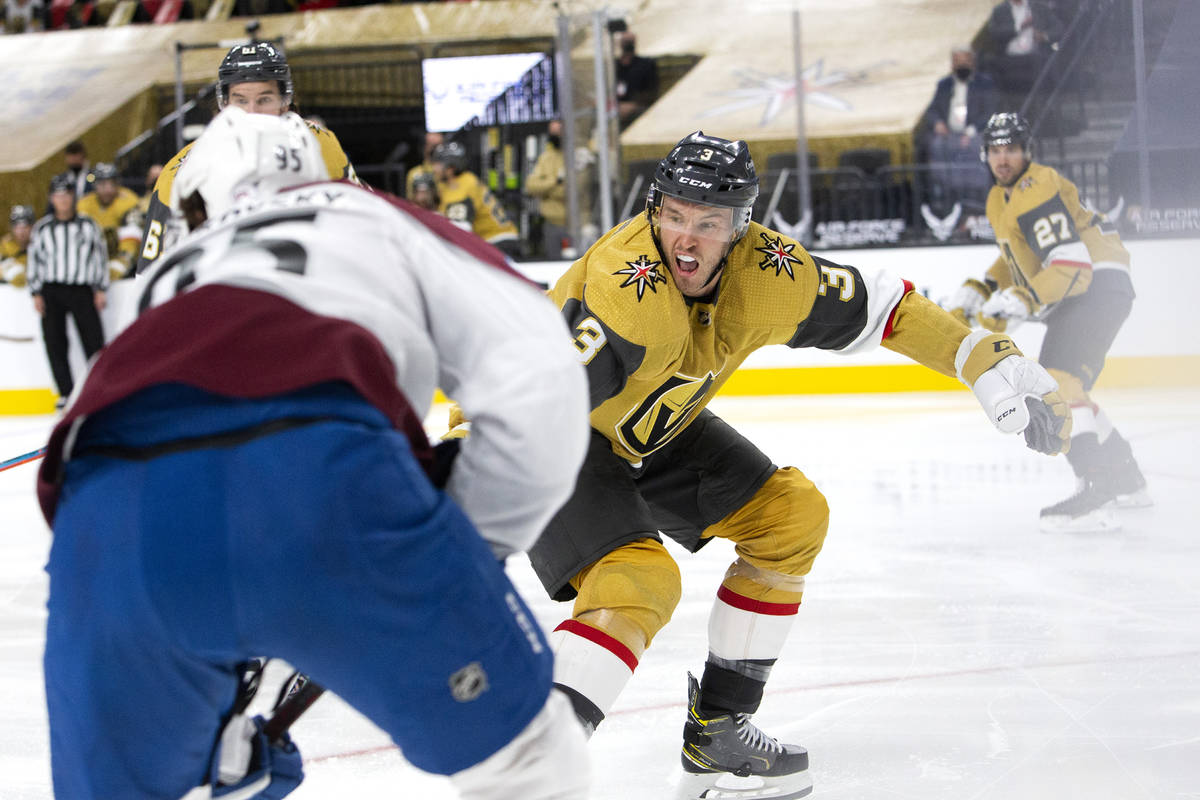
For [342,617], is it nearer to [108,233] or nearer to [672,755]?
[672,755]

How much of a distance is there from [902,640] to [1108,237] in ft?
8.37

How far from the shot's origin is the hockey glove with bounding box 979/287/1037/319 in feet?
16.2

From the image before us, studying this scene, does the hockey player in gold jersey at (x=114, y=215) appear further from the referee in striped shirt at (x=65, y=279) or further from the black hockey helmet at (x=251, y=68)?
the black hockey helmet at (x=251, y=68)

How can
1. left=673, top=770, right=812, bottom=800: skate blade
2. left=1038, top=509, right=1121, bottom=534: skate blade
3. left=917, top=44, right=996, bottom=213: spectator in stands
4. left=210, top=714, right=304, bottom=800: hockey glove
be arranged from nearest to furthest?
left=210, top=714, right=304, bottom=800: hockey glove, left=673, top=770, right=812, bottom=800: skate blade, left=1038, top=509, right=1121, bottom=534: skate blade, left=917, top=44, right=996, bottom=213: spectator in stands

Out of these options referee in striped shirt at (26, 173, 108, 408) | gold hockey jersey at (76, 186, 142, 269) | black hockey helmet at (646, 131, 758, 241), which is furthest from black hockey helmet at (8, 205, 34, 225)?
black hockey helmet at (646, 131, 758, 241)

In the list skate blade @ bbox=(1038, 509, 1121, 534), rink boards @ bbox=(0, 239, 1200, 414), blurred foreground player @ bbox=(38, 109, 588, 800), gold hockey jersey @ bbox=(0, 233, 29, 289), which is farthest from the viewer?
gold hockey jersey @ bbox=(0, 233, 29, 289)

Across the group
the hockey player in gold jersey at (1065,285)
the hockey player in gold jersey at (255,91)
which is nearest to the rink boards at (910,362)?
the hockey player in gold jersey at (1065,285)

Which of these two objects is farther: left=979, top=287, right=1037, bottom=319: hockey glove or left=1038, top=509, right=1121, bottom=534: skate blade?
left=979, top=287, right=1037, bottom=319: hockey glove

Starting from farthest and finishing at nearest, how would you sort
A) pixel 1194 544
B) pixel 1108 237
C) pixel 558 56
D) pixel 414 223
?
pixel 558 56 < pixel 1108 237 < pixel 1194 544 < pixel 414 223

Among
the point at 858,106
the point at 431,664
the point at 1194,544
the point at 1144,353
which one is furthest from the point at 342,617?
the point at 858,106

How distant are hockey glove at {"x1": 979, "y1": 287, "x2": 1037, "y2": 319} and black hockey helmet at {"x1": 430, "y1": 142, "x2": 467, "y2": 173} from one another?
14.4 ft

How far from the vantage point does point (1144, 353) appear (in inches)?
297

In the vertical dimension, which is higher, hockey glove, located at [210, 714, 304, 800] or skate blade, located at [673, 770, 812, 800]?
hockey glove, located at [210, 714, 304, 800]

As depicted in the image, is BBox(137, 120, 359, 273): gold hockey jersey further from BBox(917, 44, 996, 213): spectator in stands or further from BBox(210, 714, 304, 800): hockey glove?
BBox(917, 44, 996, 213): spectator in stands
